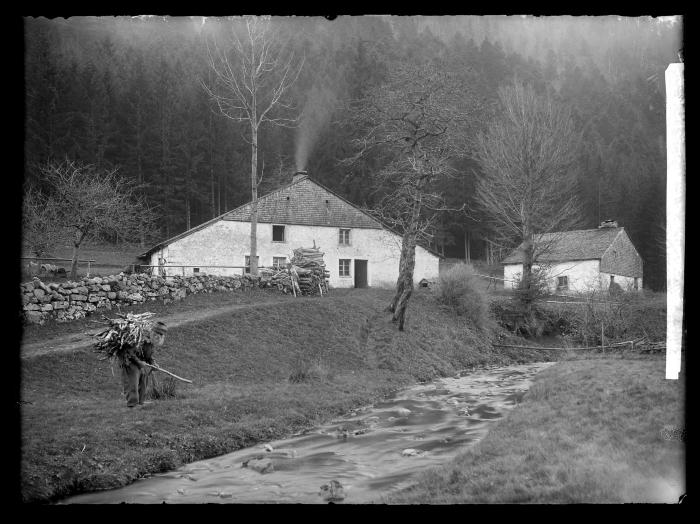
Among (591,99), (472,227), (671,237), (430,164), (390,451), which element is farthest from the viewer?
(591,99)

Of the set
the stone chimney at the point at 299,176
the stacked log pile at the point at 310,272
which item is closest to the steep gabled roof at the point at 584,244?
the stone chimney at the point at 299,176

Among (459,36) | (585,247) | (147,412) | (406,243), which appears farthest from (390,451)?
(459,36)

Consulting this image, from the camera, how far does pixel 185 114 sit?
64.6 metres

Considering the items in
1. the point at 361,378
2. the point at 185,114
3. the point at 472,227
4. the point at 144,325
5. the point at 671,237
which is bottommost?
the point at 361,378

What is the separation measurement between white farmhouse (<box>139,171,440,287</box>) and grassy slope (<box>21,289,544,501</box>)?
980cm

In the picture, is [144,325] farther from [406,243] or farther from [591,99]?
[591,99]

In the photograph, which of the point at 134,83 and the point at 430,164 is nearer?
the point at 430,164

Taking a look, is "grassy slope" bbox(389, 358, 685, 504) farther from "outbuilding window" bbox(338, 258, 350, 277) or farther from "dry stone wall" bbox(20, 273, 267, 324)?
"outbuilding window" bbox(338, 258, 350, 277)

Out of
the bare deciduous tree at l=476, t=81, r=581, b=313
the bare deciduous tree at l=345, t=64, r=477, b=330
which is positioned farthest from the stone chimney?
the bare deciduous tree at l=476, t=81, r=581, b=313

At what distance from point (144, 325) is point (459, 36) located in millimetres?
82196

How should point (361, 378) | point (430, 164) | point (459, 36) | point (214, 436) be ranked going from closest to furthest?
point (214, 436), point (361, 378), point (430, 164), point (459, 36)

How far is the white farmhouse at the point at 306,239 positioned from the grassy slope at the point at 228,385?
9.80m

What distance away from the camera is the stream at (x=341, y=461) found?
8.78m

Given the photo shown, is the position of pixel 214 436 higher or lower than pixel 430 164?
lower
